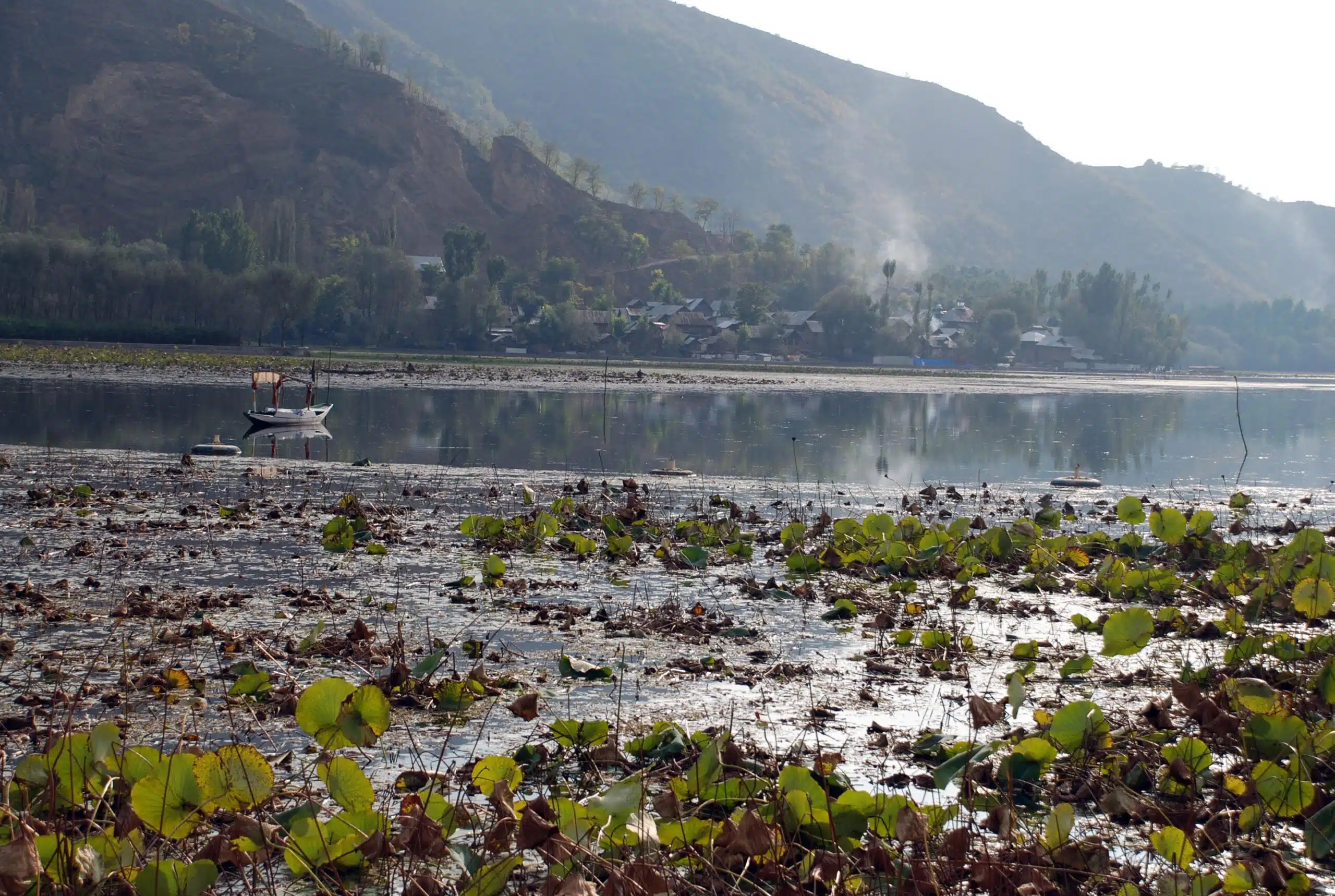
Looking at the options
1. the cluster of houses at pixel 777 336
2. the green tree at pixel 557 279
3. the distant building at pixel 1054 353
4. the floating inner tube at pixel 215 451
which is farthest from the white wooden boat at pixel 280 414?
the distant building at pixel 1054 353

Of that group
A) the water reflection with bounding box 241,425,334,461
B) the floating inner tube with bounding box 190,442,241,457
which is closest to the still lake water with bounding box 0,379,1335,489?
the water reflection with bounding box 241,425,334,461

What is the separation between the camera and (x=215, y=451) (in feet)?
94.3

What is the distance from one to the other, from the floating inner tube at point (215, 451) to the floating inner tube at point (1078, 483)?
64.0ft

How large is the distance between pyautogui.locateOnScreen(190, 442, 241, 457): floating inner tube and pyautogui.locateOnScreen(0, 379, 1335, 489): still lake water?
1109mm

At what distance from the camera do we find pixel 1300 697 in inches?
344

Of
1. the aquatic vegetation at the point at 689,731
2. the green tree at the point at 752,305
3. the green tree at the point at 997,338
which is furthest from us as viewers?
the green tree at the point at 997,338

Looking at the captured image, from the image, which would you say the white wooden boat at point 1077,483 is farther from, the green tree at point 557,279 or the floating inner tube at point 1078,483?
the green tree at point 557,279

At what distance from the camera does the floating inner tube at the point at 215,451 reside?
94.1ft

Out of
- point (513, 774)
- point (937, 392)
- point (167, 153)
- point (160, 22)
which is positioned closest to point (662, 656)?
point (513, 774)

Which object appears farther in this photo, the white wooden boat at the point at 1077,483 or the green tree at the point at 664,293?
the green tree at the point at 664,293

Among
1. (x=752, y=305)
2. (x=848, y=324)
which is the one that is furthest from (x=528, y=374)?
(x=752, y=305)

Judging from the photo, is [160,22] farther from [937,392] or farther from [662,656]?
[662,656]

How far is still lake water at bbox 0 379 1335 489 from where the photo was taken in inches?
1268

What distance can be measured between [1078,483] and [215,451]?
2022cm
